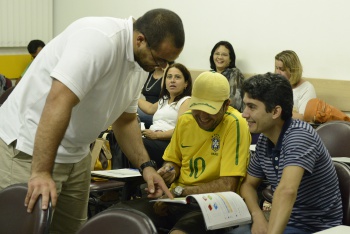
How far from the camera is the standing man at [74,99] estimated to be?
190cm

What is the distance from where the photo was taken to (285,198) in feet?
7.45

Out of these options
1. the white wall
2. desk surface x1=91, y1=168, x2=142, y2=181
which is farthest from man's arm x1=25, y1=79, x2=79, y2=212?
the white wall

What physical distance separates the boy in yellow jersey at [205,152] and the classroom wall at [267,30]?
285 cm

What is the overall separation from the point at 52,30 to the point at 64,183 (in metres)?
6.47

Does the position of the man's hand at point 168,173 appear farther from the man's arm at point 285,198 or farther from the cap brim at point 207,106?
the man's arm at point 285,198

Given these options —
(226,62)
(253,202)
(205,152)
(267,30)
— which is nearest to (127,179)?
(205,152)

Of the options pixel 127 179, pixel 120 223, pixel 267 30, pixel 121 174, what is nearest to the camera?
pixel 120 223

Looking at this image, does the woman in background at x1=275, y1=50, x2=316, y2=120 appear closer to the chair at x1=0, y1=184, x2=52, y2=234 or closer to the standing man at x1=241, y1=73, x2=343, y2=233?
the standing man at x1=241, y1=73, x2=343, y2=233

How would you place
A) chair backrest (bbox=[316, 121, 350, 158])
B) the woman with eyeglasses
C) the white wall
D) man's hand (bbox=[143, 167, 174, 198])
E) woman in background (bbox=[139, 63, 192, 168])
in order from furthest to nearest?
1. the woman with eyeglasses
2. the white wall
3. woman in background (bbox=[139, 63, 192, 168])
4. chair backrest (bbox=[316, 121, 350, 158])
5. man's hand (bbox=[143, 167, 174, 198])

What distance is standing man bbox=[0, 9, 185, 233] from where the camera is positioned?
190 cm

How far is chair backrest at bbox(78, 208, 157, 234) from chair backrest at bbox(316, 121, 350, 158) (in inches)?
89.5

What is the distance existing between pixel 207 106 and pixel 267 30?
336 cm

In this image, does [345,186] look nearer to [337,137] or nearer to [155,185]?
[155,185]

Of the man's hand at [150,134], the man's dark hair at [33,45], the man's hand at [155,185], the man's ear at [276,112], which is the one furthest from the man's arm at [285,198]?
the man's dark hair at [33,45]
